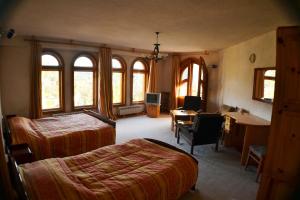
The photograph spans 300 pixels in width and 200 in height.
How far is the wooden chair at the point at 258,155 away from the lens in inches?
118

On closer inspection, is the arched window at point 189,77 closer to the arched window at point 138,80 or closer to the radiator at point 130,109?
the arched window at point 138,80

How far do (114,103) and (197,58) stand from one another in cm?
347

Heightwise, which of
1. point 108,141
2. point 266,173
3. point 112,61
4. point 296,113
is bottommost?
point 108,141

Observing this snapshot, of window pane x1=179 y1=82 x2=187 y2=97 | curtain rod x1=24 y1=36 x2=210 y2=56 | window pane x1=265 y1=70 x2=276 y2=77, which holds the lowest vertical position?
window pane x1=179 y1=82 x2=187 y2=97

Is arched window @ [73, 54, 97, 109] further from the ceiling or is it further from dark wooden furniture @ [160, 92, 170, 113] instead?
dark wooden furniture @ [160, 92, 170, 113]

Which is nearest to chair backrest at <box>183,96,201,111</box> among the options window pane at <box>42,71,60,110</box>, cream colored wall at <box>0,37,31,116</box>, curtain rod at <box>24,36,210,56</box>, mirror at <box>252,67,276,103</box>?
curtain rod at <box>24,36,210,56</box>

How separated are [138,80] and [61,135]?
4.77m

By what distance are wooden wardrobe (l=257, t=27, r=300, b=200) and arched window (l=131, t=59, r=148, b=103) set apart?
6275 mm

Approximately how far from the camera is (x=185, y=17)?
10.0 feet

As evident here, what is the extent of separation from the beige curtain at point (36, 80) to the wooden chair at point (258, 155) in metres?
4.86

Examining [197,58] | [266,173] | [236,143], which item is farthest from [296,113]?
[197,58]

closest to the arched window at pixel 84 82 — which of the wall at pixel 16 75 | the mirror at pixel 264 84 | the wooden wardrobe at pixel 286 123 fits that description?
the wall at pixel 16 75

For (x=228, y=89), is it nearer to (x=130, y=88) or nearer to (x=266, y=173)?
(x=130, y=88)

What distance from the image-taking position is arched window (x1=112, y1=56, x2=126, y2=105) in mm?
6883
